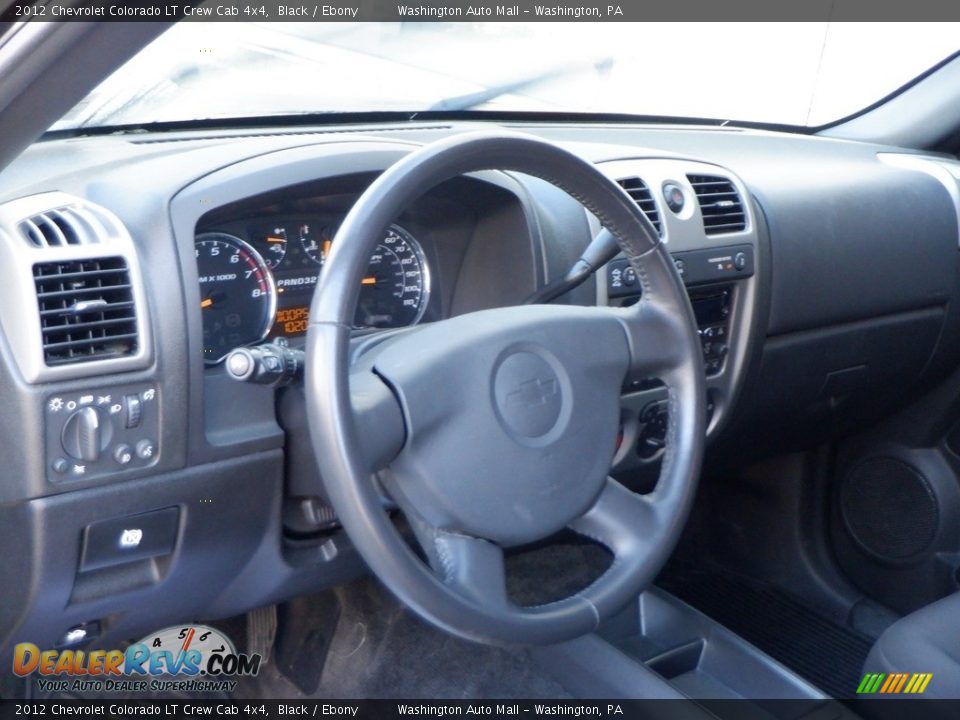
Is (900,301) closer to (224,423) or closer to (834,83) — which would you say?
(834,83)

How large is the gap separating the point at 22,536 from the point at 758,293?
1283 mm

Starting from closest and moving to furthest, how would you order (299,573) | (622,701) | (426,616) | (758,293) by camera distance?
(426,616) → (299,573) → (622,701) → (758,293)

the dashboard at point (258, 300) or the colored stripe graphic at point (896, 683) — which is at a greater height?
the dashboard at point (258, 300)

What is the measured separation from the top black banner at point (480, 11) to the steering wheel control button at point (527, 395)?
0.50m

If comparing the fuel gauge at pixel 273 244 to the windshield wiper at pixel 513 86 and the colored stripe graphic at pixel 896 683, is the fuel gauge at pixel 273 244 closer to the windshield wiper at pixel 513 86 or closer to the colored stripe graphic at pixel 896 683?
the windshield wiper at pixel 513 86

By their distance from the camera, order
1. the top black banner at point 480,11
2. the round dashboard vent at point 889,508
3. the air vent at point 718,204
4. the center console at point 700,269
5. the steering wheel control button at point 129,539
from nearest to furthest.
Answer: the top black banner at point 480,11 → the steering wheel control button at point 129,539 → the center console at point 700,269 → the air vent at point 718,204 → the round dashboard vent at point 889,508

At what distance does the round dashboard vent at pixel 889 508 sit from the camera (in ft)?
8.27

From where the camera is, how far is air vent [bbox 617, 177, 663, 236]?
194cm

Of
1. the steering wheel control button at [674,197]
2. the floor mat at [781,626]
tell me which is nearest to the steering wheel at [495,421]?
the steering wheel control button at [674,197]

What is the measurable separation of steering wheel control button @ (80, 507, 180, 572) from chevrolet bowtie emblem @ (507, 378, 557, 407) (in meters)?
0.47

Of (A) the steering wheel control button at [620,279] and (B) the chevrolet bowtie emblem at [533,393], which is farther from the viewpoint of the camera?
(A) the steering wheel control button at [620,279]

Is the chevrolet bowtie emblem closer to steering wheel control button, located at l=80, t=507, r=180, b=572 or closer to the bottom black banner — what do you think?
steering wheel control button, located at l=80, t=507, r=180, b=572

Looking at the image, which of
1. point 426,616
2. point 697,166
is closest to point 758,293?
point 697,166

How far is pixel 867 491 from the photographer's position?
264 cm
